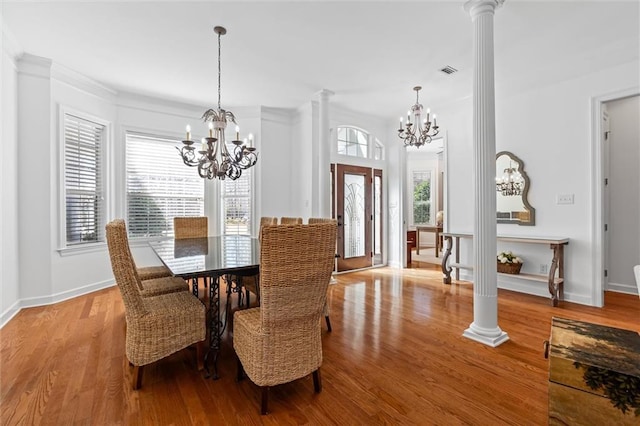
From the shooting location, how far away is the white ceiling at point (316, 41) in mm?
2596

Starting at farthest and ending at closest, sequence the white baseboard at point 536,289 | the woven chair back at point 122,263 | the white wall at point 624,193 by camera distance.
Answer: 1. the white wall at point 624,193
2. the white baseboard at point 536,289
3. the woven chair back at point 122,263

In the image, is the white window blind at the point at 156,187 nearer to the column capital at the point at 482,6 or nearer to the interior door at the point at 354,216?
the interior door at the point at 354,216

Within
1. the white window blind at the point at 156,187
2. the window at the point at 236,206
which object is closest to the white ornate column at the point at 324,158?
the window at the point at 236,206

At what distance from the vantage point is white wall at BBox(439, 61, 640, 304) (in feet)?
11.7

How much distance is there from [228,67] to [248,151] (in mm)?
1406

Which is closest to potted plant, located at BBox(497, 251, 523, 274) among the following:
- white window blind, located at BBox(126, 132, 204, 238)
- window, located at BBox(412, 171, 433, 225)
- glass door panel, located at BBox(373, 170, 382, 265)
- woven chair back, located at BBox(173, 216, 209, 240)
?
glass door panel, located at BBox(373, 170, 382, 265)

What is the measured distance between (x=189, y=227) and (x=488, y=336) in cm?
365

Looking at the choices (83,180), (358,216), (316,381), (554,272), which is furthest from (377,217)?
(83,180)

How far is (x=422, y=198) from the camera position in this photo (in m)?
8.70

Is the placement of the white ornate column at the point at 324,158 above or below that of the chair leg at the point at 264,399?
above

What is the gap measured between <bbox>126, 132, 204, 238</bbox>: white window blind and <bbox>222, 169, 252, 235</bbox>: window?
0.43 m

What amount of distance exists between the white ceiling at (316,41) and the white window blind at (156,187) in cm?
89

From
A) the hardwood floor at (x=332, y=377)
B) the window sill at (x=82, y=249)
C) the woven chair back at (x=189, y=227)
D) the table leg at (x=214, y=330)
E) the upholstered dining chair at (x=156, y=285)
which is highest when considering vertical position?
the woven chair back at (x=189, y=227)

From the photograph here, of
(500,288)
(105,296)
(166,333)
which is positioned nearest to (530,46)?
(500,288)
